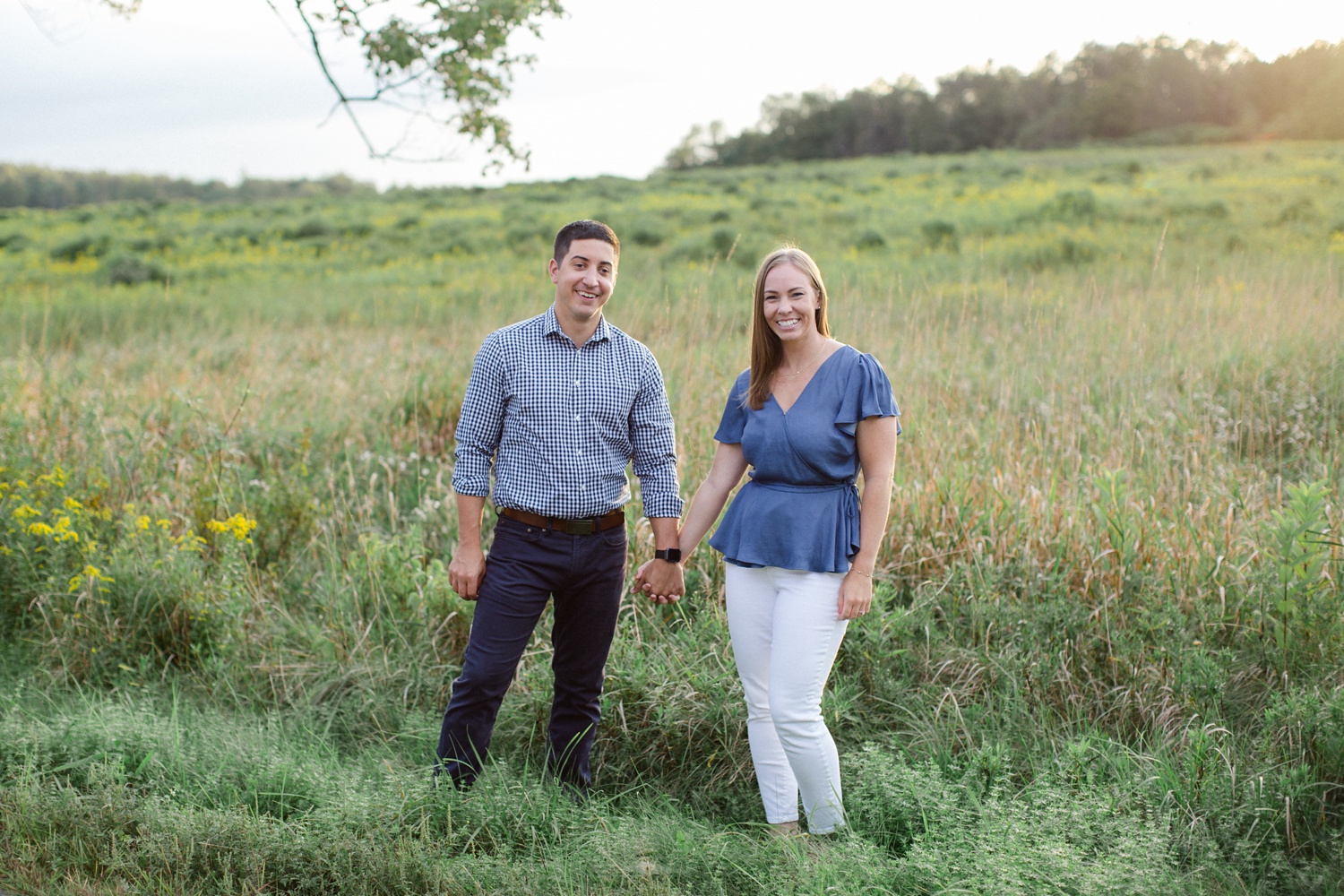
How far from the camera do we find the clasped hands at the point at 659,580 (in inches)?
132

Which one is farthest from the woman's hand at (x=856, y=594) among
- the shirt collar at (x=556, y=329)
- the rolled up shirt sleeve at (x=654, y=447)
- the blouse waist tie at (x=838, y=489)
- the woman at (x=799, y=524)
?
the shirt collar at (x=556, y=329)

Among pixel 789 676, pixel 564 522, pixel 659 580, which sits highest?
pixel 564 522

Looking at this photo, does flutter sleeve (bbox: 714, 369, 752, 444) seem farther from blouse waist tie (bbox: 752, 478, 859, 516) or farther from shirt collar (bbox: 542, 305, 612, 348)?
shirt collar (bbox: 542, 305, 612, 348)

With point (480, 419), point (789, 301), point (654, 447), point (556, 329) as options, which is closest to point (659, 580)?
point (654, 447)

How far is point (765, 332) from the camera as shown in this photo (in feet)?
10.4

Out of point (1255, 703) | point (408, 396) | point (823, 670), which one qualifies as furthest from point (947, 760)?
point (408, 396)

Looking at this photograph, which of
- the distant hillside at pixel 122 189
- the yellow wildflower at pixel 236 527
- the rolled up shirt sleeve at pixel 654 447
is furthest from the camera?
the distant hillside at pixel 122 189

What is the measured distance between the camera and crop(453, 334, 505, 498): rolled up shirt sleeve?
3283 mm

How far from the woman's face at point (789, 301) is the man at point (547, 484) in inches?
23.2

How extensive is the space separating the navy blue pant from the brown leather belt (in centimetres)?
2

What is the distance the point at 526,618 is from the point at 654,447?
2.54ft

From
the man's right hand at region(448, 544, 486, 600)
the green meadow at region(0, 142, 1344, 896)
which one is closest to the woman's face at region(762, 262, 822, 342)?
the man's right hand at region(448, 544, 486, 600)

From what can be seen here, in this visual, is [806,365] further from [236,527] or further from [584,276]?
[236,527]

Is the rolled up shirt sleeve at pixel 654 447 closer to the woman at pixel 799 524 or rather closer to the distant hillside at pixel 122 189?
the woman at pixel 799 524
